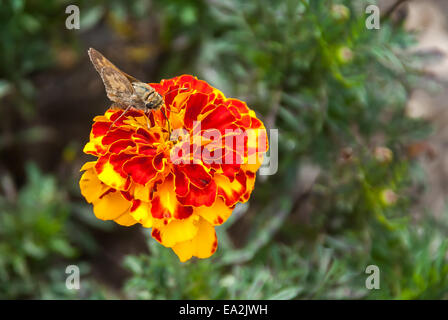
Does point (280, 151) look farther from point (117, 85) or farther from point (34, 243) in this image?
point (34, 243)

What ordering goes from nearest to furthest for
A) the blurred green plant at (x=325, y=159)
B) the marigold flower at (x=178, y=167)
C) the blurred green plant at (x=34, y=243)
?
the marigold flower at (x=178, y=167)
the blurred green plant at (x=325, y=159)
the blurred green plant at (x=34, y=243)

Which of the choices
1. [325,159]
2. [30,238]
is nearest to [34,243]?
[30,238]

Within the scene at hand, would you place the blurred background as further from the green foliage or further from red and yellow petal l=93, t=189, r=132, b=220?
red and yellow petal l=93, t=189, r=132, b=220

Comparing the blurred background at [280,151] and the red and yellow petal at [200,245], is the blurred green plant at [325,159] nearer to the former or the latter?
the blurred background at [280,151]

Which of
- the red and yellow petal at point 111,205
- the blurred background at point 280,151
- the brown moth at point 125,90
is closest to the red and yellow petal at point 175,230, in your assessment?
the red and yellow petal at point 111,205
